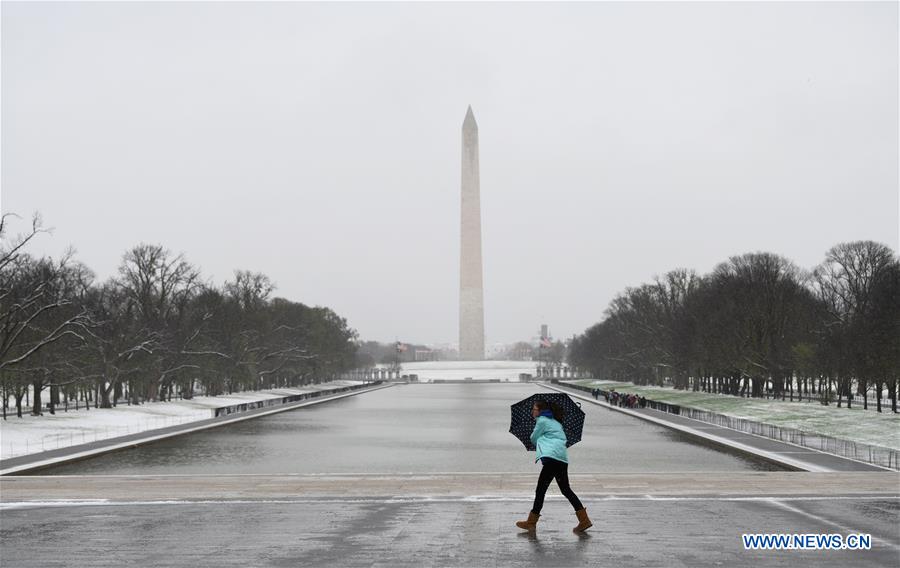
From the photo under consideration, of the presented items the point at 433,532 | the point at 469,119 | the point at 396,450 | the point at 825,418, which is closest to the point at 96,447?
the point at 396,450

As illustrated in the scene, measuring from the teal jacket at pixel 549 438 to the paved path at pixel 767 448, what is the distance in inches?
518

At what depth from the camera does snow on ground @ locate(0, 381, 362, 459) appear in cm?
3569

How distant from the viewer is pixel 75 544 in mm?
13164

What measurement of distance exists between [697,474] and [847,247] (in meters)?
63.2

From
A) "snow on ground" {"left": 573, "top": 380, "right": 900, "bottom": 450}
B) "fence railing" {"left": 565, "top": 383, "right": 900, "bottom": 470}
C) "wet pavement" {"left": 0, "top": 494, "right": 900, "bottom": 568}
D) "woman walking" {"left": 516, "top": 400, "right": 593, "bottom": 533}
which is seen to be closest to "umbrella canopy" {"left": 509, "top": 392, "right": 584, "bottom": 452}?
"woman walking" {"left": 516, "top": 400, "right": 593, "bottom": 533}

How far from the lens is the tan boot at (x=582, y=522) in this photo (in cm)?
1348

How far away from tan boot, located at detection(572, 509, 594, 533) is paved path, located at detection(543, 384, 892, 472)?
11.9 meters

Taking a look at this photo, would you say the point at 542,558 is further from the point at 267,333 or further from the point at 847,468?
the point at 267,333

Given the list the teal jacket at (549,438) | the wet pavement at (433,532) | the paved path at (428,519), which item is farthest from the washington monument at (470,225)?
the teal jacket at (549,438)

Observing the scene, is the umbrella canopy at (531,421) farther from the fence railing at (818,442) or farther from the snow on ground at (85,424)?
the snow on ground at (85,424)

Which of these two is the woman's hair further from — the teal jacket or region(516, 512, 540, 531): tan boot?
region(516, 512, 540, 531): tan boot

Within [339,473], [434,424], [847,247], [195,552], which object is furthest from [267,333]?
[195,552]

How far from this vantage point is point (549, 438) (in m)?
12.8

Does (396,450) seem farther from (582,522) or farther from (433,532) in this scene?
(582,522)
